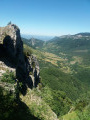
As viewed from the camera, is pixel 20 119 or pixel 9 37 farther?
pixel 9 37

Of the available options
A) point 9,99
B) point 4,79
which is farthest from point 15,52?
point 9,99

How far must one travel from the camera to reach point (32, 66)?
54.4 meters

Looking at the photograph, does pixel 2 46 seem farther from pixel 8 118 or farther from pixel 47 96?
pixel 8 118

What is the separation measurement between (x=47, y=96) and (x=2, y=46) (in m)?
21.5

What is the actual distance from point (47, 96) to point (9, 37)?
882 inches

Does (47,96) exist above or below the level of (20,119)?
below

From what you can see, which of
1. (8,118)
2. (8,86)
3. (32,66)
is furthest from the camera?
(32,66)

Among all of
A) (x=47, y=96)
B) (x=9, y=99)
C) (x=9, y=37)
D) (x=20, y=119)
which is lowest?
(x=47, y=96)

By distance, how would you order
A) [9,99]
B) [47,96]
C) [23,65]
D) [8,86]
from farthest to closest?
[23,65], [47,96], [8,86], [9,99]

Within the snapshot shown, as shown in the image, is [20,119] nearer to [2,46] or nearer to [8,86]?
[8,86]

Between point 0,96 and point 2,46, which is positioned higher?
point 2,46

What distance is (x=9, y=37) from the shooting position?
38.7 meters

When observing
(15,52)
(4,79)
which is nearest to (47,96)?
(15,52)

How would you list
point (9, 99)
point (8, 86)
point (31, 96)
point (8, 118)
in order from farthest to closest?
1. point (31, 96)
2. point (8, 86)
3. point (9, 99)
4. point (8, 118)
